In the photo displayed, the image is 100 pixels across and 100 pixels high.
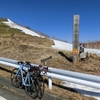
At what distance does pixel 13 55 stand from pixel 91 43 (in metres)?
13.8

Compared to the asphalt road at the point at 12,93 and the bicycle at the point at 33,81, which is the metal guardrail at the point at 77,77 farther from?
the asphalt road at the point at 12,93

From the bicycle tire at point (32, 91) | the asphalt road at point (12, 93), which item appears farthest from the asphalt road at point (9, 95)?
the bicycle tire at point (32, 91)

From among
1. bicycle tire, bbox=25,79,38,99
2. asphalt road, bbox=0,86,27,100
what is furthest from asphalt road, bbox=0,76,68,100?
bicycle tire, bbox=25,79,38,99

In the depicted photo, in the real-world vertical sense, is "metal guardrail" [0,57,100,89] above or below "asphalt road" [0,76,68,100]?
above

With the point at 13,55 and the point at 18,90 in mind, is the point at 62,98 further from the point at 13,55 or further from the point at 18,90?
the point at 13,55

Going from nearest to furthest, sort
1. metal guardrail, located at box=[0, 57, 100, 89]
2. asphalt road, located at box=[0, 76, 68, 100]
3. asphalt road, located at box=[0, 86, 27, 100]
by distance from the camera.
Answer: metal guardrail, located at box=[0, 57, 100, 89], asphalt road, located at box=[0, 76, 68, 100], asphalt road, located at box=[0, 86, 27, 100]

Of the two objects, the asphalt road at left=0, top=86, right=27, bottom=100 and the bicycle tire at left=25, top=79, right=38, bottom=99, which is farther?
the asphalt road at left=0, top=86, right=27, bottom=100

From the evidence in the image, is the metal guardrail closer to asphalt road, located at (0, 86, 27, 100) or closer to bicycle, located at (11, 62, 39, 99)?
bicycle, located at (11, 62, 39, 99)

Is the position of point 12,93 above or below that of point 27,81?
below

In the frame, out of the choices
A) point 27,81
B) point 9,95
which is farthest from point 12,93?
point 27,81

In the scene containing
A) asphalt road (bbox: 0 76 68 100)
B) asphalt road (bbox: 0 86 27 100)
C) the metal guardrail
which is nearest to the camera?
the metal guardrail

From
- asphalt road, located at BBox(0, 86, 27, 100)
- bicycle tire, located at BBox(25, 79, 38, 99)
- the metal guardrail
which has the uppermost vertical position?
the metal guardrail

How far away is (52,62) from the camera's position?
7.70m

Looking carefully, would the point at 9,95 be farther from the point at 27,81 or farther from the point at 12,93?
the point at 27,81
